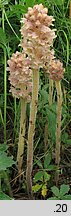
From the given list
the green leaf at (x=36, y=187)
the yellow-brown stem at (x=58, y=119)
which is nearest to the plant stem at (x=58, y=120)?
the yellow-brown stem at (x=58, y=119)

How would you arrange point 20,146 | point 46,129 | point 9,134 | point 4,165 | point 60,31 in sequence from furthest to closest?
point 60,31 < point 9,134 < point 46,129 < point 20,146 < point 4,165

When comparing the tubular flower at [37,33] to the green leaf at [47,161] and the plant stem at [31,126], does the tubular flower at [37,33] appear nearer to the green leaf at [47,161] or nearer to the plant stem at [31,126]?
the plant stem at [31,126]

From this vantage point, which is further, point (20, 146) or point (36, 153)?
point (36, 153)

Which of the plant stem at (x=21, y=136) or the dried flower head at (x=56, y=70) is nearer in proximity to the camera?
the dried flower head at (x=56, y=70)

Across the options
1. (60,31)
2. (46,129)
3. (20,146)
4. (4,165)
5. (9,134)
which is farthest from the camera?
(60,31)

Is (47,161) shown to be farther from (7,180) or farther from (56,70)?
(56,70)

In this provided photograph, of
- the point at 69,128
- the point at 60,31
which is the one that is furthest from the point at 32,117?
the point at 60,31

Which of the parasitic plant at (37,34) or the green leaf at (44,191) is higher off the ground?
the parasitic plant at (37,34)
